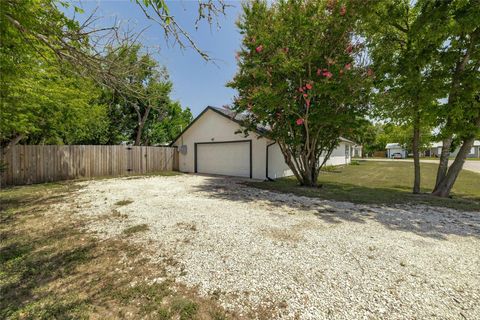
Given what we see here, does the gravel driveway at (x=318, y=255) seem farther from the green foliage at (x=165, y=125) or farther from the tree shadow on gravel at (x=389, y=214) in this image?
the green foliage at (x=165, y=125)

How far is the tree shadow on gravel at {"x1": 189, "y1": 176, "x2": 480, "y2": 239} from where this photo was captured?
14.0 ft

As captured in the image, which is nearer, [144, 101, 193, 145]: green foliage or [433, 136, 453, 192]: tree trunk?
[433, 136, 453, 192]: tree trunk

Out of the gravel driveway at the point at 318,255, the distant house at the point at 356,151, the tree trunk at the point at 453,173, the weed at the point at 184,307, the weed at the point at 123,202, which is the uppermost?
the distant house at the point at 356,151

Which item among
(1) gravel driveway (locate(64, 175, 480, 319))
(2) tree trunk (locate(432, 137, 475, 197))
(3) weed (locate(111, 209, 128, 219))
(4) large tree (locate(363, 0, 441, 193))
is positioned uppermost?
(4) large tree (locate(363, 0, 441, 193))

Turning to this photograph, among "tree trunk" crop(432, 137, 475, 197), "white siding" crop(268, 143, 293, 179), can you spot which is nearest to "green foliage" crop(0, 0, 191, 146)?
"white siding" crop(268, 143, 293, 179)

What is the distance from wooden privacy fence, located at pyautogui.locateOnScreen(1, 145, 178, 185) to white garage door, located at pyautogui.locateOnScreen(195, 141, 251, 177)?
2.76 meters

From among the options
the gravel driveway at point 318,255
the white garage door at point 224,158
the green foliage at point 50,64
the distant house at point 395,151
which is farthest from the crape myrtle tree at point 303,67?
the distant house at point 395,151

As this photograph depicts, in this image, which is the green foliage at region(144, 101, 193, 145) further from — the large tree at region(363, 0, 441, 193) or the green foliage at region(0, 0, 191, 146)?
the large tree at region(363, 0, 441, 193)

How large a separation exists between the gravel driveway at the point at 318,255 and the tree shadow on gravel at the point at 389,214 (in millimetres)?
25

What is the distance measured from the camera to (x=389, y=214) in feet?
17.0

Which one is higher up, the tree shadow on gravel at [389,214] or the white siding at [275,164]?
the white siding at [275,164]

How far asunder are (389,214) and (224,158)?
9.27m

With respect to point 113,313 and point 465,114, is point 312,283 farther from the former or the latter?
point 465,114

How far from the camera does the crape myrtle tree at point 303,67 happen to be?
281 inches
